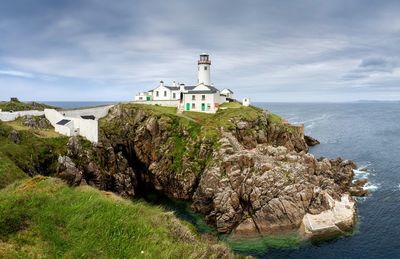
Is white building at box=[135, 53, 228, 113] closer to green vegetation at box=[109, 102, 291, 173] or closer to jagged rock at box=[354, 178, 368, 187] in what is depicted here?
green vegetation at box=[109, 102, 291, 173]

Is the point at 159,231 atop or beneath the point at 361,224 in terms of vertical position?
atop

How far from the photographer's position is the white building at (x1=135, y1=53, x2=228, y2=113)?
289ft

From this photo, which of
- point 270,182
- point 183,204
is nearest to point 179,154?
point 183,204

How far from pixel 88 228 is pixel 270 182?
39.3 m

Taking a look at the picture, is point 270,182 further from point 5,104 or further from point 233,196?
point 5,104

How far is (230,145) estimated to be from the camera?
63.6 metres

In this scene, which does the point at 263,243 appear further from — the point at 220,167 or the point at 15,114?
the point at 15,114

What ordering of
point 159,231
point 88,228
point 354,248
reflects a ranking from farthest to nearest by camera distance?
point 354,248 < point 159,231 < point 88,228

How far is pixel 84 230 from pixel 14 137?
154 feet

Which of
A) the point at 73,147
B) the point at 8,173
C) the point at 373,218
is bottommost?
the point at 373,218

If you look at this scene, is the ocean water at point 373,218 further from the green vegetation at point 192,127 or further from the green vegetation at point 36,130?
the green vegetation at point 36,130

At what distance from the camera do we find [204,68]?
9900cm

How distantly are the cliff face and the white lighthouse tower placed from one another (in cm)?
2102

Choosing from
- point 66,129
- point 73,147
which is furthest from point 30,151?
point 66,129
